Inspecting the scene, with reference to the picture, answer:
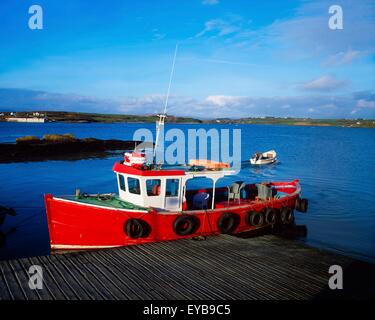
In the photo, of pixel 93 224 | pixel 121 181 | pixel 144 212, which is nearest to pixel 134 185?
pixel 121 181

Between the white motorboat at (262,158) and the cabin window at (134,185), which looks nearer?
the cabin window at (134,185)

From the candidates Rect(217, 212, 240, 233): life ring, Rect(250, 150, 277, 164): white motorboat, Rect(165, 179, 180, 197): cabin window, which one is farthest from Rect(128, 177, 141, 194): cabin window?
Rect(250, 150, 277, 164): white motorboat

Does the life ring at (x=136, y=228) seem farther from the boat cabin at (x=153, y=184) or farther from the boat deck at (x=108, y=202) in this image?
the boat cabin at (x=153, y=184)

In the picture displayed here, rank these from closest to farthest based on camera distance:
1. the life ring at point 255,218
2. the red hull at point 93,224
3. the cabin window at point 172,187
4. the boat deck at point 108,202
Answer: the red hull at point 93,224 < the boat deck at point 108,202 < the cabin window at point 172,187 < the life ring at point 255,218

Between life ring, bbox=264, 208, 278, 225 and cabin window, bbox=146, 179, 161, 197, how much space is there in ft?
18.2

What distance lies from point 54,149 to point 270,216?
52219mm

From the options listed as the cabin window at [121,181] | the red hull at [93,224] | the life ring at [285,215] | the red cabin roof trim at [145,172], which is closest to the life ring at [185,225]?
the red hull at [93,224]

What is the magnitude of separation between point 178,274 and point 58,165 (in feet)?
134

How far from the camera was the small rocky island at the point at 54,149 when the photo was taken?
5377 cm

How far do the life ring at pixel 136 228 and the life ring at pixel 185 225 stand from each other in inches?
42.6

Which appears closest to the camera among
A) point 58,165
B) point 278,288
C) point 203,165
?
point 278,288
